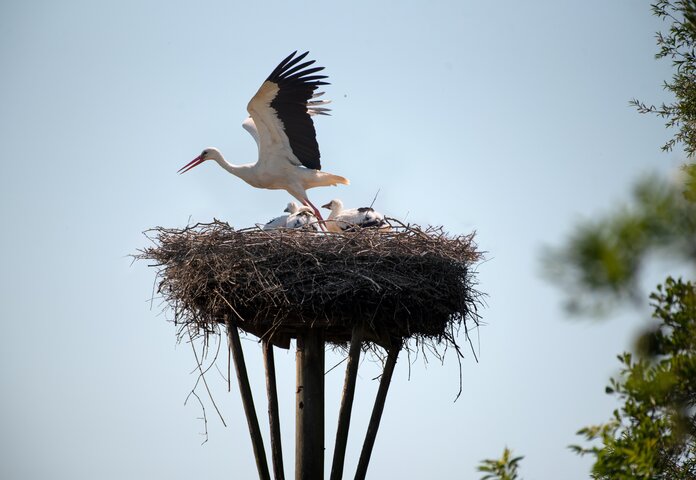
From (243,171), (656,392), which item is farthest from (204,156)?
(656,392)

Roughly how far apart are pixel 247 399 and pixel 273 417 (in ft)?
1.02

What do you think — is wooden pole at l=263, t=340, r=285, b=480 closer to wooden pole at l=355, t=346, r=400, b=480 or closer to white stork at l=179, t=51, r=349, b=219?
wooden pole at l=355, t=346, r=400, b=480

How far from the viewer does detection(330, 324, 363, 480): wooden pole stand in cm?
905

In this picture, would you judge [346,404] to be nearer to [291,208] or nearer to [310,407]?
[310,407]

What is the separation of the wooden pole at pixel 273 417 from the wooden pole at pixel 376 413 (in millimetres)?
689

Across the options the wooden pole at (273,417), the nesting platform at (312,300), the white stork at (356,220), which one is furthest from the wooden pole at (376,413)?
the white stork at (356,220)

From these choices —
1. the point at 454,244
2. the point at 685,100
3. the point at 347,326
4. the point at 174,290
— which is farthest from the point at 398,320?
the point at 685,100

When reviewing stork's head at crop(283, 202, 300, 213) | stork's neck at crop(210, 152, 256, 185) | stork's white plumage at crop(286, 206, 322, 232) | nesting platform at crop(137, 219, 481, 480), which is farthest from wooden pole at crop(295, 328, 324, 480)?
stork's neck at crop(210, 152, 256, 185)

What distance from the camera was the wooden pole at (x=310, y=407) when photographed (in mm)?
9188

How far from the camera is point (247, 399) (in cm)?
930

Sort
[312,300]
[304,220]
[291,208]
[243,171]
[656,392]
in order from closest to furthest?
[656,392] → [312,300] → [304,220] → [291,208] → [243,171]

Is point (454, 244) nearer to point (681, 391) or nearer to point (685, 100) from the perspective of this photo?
point (685, 100)

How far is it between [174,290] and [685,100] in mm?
4561

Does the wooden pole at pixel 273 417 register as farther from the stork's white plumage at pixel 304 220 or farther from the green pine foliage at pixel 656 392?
the green pine foliage at pixel 656 392
